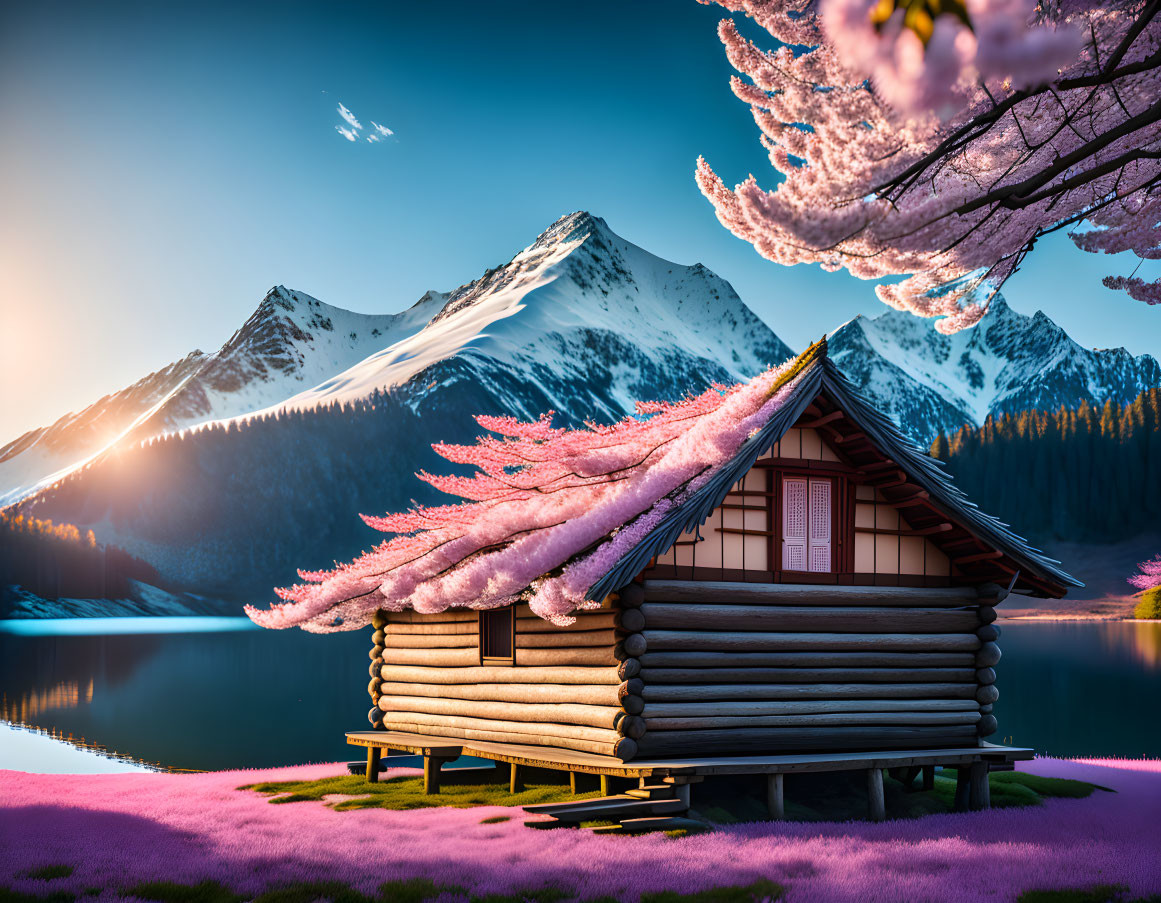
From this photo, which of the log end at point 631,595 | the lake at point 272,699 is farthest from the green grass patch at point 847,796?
the lake at point 272,699

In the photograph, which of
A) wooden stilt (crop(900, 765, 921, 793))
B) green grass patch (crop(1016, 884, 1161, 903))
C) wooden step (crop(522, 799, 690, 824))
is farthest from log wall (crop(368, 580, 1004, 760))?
green grass patch (crop(1016, 884, 1161, 903))

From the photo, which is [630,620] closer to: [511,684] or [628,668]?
[628,668]

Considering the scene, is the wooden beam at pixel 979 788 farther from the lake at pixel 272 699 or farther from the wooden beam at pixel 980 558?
the lake at pixel 272 699

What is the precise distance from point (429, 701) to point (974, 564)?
30.1 feet

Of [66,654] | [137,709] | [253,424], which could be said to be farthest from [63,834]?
[253,424]

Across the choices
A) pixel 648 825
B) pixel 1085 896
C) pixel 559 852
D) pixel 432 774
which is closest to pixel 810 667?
pixel 648 825

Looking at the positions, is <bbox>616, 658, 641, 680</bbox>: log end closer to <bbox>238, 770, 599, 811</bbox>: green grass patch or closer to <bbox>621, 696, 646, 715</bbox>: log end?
<bbox>621, 696, 646, 715</bbox>: log end

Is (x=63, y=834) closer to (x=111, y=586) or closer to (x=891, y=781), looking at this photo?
(x=891, y=781)

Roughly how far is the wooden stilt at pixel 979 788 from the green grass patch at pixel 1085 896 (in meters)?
4.99

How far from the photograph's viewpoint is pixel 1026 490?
104m

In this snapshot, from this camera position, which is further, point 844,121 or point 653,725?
point 653,725

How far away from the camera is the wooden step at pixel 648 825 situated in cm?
1089

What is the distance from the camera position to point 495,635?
1541 cm

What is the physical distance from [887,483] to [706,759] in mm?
4814
